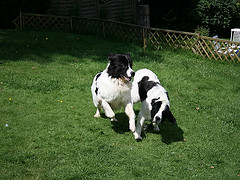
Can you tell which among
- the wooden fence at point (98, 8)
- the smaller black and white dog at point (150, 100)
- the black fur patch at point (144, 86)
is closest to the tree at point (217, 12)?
the wooden fence at point (98, 8)

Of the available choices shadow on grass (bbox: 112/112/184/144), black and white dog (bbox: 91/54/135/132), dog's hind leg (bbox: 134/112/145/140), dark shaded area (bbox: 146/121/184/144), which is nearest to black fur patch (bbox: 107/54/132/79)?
black and white dog (bbox: 91/54/135/132)

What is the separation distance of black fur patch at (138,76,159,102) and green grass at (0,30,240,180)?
0.90 meters

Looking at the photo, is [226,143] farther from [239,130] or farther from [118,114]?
[118,114]

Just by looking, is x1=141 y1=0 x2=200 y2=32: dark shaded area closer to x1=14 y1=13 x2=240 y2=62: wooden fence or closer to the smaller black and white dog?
x1=14 y1=13 x2=240 y2=62: wooden fence

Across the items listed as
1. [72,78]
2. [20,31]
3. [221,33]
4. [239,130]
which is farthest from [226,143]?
[221,33]

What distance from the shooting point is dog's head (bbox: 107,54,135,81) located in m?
5.86

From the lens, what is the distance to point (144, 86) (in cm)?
667

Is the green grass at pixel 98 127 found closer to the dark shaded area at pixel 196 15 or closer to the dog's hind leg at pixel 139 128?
the dog's hind leg at pixel 139 128

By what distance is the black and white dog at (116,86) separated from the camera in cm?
589

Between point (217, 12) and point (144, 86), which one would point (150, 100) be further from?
point (217, 12)

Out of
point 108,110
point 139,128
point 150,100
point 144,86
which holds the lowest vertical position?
point 139,128

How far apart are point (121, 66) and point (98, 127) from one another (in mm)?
1675

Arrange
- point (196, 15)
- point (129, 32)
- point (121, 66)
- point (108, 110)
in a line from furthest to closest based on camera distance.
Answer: point (196, 15)
point (129, 32)
point (108, 110)
point (121, 66)

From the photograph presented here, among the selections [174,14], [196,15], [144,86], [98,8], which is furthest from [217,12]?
[144,86]
